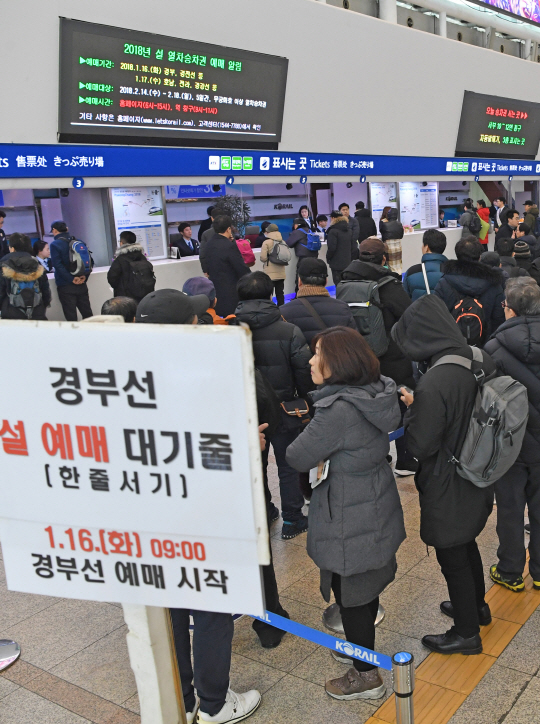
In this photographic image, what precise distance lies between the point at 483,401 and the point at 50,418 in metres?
1.89

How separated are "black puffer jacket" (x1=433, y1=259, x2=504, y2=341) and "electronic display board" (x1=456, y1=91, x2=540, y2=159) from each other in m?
4.70

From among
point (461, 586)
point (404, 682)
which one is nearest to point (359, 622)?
point (461, 586)

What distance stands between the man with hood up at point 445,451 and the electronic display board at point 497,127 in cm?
671

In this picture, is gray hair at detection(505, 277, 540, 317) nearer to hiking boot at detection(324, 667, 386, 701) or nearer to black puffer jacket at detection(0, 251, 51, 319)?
hiking boot at detection(324, 667, 386, 701)

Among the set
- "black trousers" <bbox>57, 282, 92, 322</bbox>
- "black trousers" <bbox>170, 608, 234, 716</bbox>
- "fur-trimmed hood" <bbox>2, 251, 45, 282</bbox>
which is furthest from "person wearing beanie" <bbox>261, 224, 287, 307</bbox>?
"black trousers" <bbox>170, 608, 234, 716</bbox>

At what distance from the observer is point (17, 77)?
5148 millimetres

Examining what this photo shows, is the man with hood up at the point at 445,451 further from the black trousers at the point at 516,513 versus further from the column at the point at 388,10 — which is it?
the column at the point at 388,10

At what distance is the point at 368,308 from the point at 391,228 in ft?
14.4

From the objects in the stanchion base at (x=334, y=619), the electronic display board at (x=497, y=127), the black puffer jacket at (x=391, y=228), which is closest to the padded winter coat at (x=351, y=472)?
the stanchion base at (x=334, y=619)

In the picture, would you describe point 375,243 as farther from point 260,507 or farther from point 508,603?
point 260,507

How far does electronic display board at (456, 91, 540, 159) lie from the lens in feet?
29.8

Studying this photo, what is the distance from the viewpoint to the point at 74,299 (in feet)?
29.0

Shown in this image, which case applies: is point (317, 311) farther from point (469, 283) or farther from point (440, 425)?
point (440, 425)

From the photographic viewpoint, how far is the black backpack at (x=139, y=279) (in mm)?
7926
